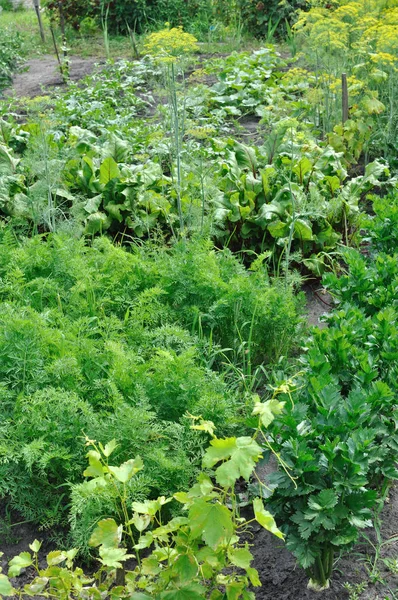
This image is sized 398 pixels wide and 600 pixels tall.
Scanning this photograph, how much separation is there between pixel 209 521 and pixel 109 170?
3263mm

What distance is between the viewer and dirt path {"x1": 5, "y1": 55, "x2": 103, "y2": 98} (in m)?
9.04

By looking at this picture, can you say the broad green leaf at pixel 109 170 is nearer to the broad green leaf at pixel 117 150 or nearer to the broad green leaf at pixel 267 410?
the broad green leaf at pixel 117 150

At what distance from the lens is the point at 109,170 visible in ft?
15.8

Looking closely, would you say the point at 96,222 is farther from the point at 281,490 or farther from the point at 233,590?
the point at 233,590

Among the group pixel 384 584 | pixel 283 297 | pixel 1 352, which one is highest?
pixel 1 352

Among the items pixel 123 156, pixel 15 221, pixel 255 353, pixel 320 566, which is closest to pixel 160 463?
pixel 320 566

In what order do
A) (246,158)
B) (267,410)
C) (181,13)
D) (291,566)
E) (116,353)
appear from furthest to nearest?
(181,13)
(246,158)
(116,353)
(291,566)
(267,410)

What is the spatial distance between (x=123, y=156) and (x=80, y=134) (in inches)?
25.2

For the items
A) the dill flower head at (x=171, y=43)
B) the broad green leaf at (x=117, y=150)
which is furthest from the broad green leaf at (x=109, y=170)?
the dill flower head at (x=171, y=43)

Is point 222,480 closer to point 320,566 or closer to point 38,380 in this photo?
point 320,566

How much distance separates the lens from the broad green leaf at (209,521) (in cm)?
194

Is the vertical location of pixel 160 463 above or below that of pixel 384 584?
above

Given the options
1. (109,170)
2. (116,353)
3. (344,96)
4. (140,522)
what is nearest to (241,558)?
(140,522)

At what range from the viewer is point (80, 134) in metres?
5.68
